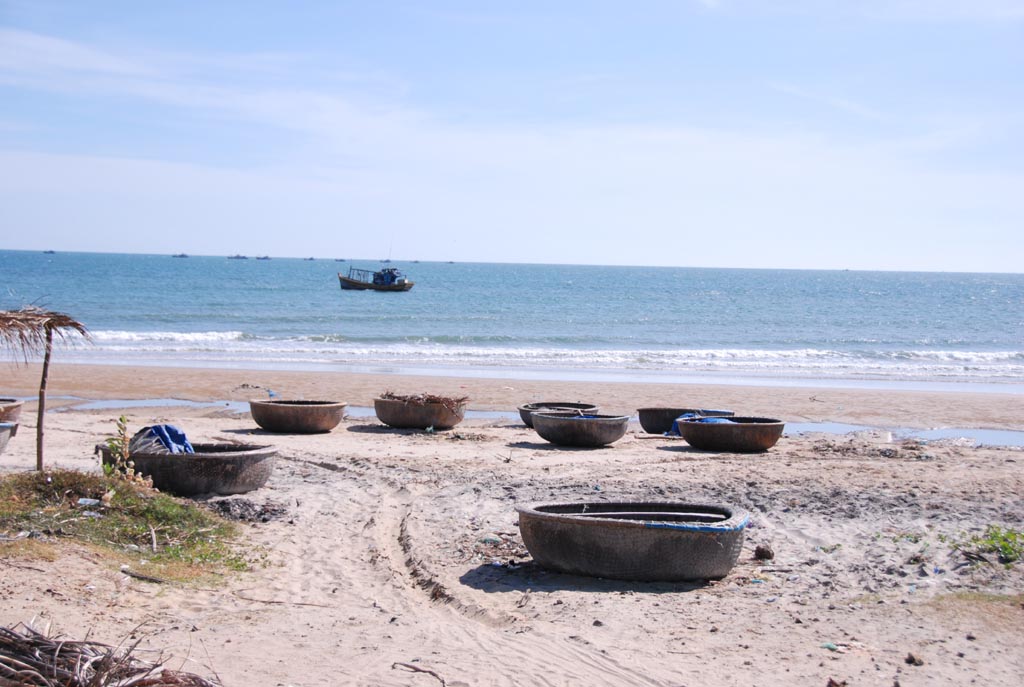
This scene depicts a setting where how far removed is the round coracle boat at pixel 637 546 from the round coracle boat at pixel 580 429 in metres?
5.95

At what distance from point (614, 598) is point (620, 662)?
3.88 ft

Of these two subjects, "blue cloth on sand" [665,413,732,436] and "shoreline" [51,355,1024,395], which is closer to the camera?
"blue cloth on sand" [665,413,732,436]

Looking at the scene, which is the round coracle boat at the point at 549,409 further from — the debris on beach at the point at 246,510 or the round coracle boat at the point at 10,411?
the round coracle boat at the point at 10,411

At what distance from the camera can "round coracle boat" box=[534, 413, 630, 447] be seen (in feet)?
41.9

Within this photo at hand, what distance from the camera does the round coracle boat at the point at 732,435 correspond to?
12477mm

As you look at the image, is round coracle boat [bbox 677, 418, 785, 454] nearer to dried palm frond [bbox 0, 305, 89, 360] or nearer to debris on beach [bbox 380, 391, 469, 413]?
debris on beach [bbox 380, 391, 469, 413]

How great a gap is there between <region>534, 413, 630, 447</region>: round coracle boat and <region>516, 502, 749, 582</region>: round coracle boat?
234 inches

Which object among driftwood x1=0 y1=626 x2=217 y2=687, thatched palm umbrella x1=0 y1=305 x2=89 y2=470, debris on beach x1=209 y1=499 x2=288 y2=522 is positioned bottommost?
debris on beach x1=209 y1=499 x2=288 y2=522

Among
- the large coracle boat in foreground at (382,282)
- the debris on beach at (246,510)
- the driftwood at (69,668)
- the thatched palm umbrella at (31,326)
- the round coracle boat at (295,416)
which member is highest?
the large coracle boat in foreground at (382,282)

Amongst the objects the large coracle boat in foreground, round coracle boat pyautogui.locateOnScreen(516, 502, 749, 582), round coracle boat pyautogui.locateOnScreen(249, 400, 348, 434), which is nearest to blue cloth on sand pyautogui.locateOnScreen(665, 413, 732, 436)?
round coracle boat pyautogui.locateOnScreen(249, 400, 348, 434)

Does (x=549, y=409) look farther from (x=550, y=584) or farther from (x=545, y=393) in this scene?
(x=550, y=584)

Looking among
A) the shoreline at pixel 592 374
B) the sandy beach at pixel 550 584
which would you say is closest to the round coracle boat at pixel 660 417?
the sandy beach at pixel 550 584

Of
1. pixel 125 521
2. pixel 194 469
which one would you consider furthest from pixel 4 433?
pixel 125 521

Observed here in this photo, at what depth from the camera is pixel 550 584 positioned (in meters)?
6.62
